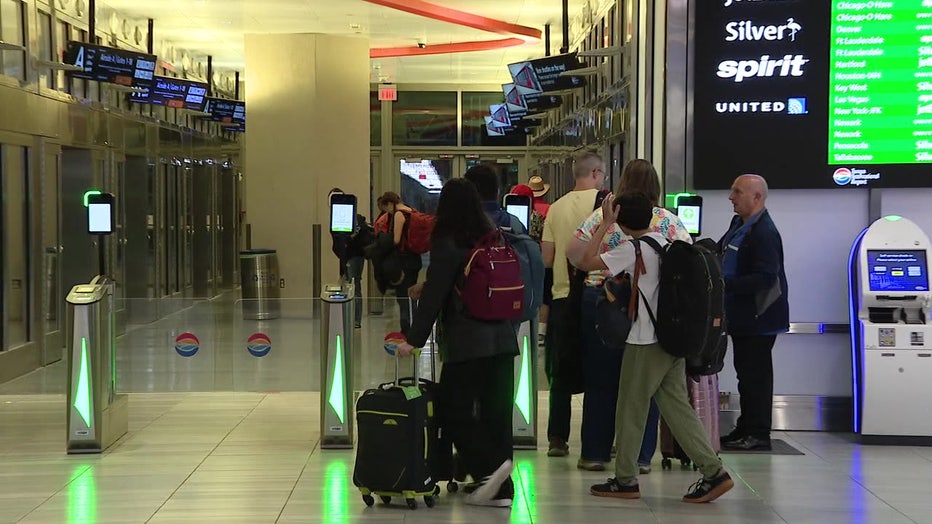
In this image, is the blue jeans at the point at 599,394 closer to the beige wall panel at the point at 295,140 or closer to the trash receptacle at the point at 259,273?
the trash receptacle at the point at 259,273

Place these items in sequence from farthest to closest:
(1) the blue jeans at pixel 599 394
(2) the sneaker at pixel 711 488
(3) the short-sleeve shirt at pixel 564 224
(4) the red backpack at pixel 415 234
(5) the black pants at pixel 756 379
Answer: (4) the red backpack at pixel 415 234, (5) the black pants at pixel 756 379, (3) the short-sleeve shirt at pixel 564 224, (1) the blue jeans at pixel 599 394, (2) the sneaker at pixel 711 488

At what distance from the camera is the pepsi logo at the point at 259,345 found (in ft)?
26.6

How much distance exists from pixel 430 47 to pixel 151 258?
600 cm

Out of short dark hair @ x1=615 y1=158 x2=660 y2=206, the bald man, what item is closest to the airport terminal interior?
the bald man

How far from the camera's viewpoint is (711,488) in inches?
192

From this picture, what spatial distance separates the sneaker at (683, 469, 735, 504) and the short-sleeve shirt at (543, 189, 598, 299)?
1.30 m

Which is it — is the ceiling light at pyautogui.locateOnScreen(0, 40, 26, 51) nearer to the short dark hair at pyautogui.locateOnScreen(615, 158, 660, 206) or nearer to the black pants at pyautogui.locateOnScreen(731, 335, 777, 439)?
the short dark hair at pyautogui.locateOnScreen(615, 158, 660, 206)

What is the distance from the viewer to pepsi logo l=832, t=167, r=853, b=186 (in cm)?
653

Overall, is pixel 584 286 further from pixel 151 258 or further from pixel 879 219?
pixel 151 258

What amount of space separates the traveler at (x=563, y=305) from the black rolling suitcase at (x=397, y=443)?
41.5 inches

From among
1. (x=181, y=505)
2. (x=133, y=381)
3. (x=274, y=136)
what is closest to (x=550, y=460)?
(x=181, y=505)

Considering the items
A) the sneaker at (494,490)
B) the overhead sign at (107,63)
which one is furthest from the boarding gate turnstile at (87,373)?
the overhead sign at (107,63)

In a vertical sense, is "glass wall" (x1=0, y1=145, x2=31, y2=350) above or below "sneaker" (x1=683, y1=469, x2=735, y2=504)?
above

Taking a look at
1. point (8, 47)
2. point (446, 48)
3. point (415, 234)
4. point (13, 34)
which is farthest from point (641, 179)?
point (446, 48)
